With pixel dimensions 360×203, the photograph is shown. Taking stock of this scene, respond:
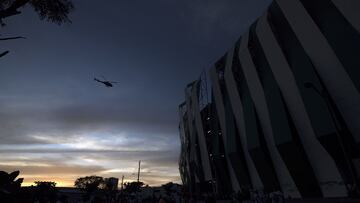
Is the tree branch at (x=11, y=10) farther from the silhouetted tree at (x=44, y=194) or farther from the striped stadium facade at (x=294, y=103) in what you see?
the striped stadium facade at (x=294, y=103)

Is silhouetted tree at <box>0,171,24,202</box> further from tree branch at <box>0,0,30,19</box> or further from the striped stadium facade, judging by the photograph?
the striped stadium facade

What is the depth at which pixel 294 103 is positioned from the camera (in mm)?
36281

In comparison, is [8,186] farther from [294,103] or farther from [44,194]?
[294,103]

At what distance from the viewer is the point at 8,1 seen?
28.9 ft

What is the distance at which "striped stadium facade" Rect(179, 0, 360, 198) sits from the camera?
30406 mm

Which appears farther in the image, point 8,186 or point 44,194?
point 44,194

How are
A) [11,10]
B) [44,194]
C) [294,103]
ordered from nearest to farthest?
1. [11,10]
2. [44,194]
3. [294,103]

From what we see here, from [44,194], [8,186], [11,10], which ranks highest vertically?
[44,194]

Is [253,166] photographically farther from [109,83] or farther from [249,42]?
[109,83]

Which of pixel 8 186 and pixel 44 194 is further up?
pixel 44 194

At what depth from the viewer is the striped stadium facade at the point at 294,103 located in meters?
30.4

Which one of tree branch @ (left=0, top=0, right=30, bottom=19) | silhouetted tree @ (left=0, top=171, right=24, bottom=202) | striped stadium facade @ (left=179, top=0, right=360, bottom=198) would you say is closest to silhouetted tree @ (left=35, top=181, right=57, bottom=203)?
silhouetted tree @ (left=0, top=171, right=24, bottom=202)

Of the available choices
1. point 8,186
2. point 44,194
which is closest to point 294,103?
point 44,194

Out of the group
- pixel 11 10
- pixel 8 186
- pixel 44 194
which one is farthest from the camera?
pixel 44 194
